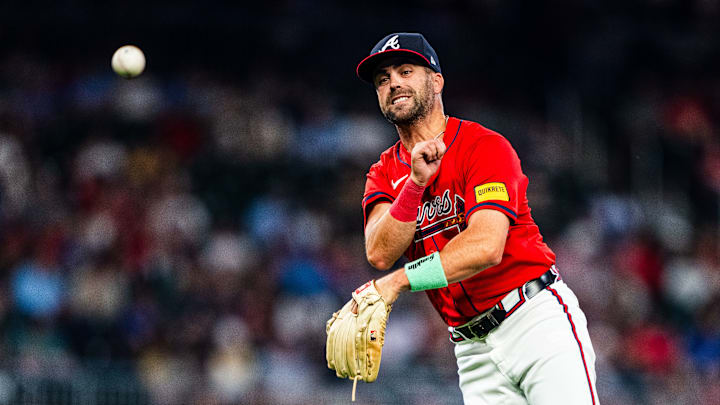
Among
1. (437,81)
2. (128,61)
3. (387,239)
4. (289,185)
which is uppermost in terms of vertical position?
(128,61)

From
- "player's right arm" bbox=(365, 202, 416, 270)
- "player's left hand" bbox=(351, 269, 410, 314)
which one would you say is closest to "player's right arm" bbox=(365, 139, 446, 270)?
"player's right arm" bbox=(365, 202, 416, 270)

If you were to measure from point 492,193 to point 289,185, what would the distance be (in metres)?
8.41

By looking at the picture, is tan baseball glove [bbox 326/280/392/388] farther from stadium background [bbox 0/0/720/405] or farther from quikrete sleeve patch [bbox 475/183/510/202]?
stadium background [bbox 0/0/720/405]

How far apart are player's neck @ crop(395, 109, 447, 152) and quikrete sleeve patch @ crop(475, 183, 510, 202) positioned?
0.59 metres

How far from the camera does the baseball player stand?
4004 millimetres

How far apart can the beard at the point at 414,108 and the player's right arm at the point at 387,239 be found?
490 mm

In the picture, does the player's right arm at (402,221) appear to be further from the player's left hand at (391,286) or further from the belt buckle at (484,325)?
the belt buckle at (484,325)

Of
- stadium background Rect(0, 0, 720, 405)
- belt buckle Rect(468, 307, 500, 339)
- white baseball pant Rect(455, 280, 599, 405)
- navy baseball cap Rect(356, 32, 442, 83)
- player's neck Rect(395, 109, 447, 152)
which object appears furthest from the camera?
stadium background Rect(0, 0, 720, 405)

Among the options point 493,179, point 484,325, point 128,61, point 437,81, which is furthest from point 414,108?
point 128,61

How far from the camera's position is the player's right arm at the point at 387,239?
13.8 ft

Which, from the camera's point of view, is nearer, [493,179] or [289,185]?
[493,179]

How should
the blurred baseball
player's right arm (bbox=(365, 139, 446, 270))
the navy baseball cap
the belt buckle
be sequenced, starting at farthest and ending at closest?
the blurred baseball < the navy baseball cap < the belt buckle < player's right arm (bbox=(365, 139, 446, 270))

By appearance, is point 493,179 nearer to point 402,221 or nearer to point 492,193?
point 492,193

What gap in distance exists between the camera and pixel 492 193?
4059 mm
